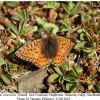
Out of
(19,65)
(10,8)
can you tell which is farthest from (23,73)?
(10,8)

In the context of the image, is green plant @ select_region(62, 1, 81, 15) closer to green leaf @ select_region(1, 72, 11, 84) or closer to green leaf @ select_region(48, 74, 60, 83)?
green leaf @ select_region(48, 74, 60, 83)

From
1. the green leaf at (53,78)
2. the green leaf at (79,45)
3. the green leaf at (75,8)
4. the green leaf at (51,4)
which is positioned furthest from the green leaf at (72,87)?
the green leaf at (51,4)

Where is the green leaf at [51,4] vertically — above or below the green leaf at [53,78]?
above

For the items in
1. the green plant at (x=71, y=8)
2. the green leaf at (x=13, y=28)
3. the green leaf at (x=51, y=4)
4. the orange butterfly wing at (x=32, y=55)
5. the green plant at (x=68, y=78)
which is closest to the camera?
the orange butterfly wing at (x=32, y=55)

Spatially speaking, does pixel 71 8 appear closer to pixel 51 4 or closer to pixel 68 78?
pixel 51 4

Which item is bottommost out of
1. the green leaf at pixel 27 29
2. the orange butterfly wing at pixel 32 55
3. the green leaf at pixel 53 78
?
the green leaf at pixel 53 78

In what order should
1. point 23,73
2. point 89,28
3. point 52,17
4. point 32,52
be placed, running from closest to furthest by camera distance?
point 32,52 → point 23,73 → point 89,28 → point 52,17

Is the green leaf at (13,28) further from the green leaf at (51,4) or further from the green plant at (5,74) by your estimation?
the green leaf at (51,4)

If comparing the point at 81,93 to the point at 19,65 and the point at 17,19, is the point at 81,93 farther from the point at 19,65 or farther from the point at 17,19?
the point at 17,19
